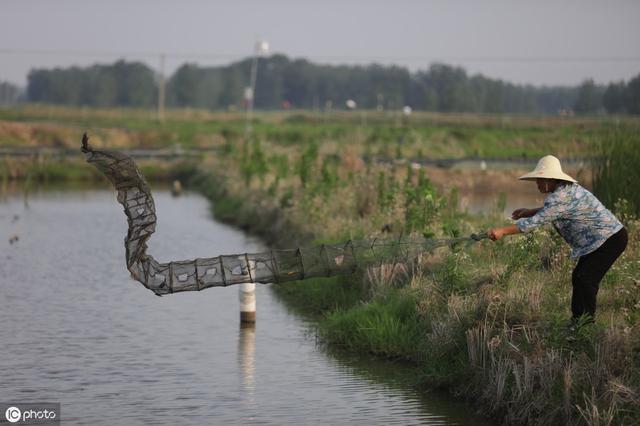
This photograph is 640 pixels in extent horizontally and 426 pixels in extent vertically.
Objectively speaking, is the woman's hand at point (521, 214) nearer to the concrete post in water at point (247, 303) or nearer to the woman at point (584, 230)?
the woman at point (584, 230)

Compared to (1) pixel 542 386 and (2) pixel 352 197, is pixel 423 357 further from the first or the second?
(2) pixel 352 197

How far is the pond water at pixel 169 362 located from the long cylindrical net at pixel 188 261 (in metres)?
1.58

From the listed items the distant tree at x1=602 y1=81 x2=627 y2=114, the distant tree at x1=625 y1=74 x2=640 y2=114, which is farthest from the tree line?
the distant tree at x1=625 y1=74 x2=640 y2=114

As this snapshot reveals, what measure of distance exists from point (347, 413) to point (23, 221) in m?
23.0

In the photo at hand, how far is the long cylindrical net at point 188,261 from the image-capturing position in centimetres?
1172

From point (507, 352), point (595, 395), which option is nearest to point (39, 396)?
point (507, 352)

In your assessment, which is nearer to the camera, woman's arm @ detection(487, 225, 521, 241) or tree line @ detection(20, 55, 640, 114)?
woman's arm @ detection(487, 225, 521, 241)

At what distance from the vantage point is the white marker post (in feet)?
59.1

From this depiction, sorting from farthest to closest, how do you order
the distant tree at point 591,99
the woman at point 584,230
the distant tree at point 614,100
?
the distant tree at point 591,99, the distant tree at point 614,100, the woman at point 584,230

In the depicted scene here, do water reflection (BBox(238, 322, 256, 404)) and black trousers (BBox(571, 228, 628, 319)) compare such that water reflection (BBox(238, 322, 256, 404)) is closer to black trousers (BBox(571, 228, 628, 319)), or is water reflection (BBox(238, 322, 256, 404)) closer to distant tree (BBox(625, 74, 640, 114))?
black trousers (BBox(571, 228, 628, 319))

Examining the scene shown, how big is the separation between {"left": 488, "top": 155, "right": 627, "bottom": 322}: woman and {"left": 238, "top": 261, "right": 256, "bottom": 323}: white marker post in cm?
680

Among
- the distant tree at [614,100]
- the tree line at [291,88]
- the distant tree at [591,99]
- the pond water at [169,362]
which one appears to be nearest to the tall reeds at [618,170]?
the pond water at [169,362]

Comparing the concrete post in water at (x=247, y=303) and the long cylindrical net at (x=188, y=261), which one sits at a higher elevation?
the long cylindrical net at (x=188, y=261)

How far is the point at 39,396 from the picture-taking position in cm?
1371
